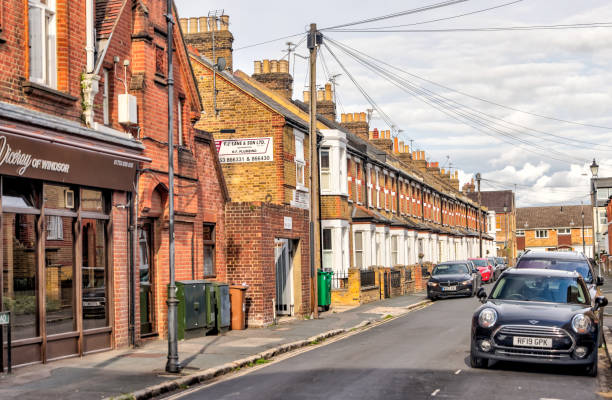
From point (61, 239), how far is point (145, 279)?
3690 millimetres

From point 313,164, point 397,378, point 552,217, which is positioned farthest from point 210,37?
point 552,217

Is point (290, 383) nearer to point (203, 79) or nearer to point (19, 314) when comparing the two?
point (19, 314)

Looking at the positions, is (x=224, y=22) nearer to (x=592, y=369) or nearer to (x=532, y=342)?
(x=532, y=342)

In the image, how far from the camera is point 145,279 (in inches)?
680

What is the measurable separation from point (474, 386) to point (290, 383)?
2.67m

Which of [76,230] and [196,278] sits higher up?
[76,230]

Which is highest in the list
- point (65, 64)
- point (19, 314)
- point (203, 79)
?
point (203, 79)

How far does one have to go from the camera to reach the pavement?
1058 centimetres

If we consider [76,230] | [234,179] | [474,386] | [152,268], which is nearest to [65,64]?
[76,230]

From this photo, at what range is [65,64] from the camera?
558 inches

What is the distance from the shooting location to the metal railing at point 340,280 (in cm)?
3086

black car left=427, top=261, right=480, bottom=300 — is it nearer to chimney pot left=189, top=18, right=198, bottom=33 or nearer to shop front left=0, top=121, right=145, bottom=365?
chimney pot left=189, top=18, right=198, bottom=33

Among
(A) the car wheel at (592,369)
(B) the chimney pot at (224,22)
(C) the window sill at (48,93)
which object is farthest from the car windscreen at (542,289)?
(B) the chimney pot at (224,22)

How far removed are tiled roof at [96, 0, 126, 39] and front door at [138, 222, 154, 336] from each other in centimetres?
423
